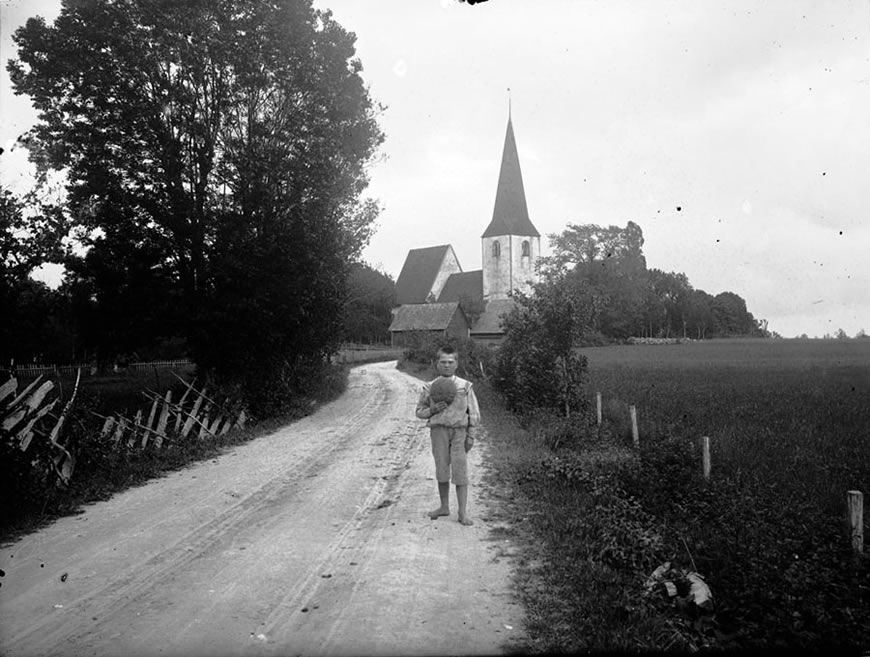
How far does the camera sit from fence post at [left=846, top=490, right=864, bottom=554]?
4.87m

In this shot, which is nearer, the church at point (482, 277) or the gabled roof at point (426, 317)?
the gabled roof at point (426, 317)

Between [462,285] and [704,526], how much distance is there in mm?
67670

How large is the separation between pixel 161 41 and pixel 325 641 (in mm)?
14128

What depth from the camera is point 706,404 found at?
14.4m

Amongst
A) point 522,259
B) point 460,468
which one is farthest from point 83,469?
point 522,259

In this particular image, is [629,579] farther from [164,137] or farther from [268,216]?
[164,137]

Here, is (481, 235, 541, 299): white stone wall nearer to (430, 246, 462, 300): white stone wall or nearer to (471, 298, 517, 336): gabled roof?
(471, 298, 517, 336): gabled roof

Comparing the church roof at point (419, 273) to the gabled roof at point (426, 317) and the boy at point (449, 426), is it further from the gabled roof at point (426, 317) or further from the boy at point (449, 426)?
the boy at point (449, 426)

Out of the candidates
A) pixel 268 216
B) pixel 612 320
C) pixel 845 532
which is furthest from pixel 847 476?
pixel 612 320

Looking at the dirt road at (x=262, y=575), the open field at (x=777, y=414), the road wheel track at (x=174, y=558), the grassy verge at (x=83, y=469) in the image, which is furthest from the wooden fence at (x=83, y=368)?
the dirt road at (x=262, y=575)

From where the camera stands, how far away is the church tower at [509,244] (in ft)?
219

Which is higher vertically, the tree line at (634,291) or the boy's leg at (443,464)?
the tree line at (634,291)

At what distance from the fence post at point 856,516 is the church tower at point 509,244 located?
202 feet

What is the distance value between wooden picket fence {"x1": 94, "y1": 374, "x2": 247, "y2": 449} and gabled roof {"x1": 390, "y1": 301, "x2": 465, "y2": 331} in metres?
38.6
